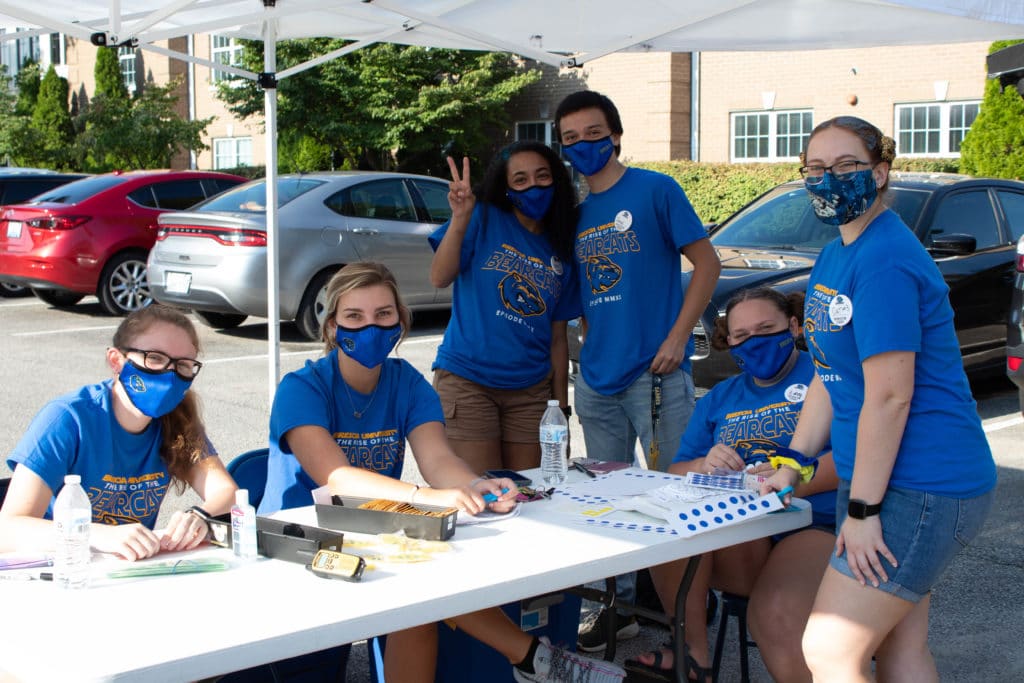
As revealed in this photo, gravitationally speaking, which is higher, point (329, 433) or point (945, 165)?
point (945, 165)

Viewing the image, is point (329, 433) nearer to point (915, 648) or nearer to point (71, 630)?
point (71, 630)

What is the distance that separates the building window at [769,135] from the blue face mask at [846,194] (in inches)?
702

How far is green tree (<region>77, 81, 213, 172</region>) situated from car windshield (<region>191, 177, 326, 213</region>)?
14.6 metres

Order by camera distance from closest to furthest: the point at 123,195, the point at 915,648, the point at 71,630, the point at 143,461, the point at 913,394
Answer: the point at 71,630
the point at 913,394
the point at 915,648
the point at 143,461
the point at 123,195

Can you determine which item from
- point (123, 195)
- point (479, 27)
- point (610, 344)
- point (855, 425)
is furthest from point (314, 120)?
point (855, 425)

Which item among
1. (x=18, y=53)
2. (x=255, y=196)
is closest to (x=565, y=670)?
(x=255, y=196)

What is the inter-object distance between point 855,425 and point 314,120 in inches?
848

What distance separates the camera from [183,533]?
2754 mm

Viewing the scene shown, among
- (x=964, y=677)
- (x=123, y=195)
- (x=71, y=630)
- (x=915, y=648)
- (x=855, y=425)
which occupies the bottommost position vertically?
(x=964, y=677)

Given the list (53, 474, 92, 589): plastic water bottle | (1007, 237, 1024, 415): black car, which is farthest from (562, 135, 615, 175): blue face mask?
(1007, 237, 1024, 415): black car

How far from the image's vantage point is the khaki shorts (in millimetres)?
4285

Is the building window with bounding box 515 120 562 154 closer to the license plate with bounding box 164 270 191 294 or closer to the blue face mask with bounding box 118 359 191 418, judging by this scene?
the license plate with bounding box 164 270 191 294

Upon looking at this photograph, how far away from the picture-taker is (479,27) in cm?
568

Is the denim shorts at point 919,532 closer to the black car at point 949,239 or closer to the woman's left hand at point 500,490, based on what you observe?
the woman's left hand at point 500,490
